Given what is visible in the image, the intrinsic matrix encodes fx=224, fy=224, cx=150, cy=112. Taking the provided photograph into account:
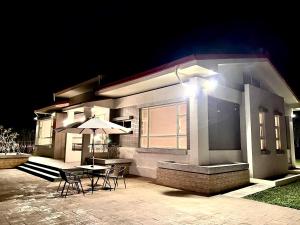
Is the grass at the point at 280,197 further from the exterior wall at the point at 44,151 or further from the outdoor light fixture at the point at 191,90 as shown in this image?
the exterior wall at the point at 44,151

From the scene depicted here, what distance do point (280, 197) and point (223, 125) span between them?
3.23m

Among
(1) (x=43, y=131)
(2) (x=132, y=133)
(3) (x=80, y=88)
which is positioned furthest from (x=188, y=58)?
(1) (x=43, y=131)

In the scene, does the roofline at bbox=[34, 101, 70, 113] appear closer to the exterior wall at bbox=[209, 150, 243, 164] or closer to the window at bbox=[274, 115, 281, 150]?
the exterior wall at bbox=[209, 150, 243, 164]

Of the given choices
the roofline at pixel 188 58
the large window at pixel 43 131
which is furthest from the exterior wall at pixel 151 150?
the large window at pixel 43 131

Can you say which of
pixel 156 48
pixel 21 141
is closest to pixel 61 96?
pixel 21 141

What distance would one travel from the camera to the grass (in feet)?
19.7

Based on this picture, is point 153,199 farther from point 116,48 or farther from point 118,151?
point 116,48

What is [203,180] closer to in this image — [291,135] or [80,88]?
[80,88]

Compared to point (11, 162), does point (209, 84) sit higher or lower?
higher

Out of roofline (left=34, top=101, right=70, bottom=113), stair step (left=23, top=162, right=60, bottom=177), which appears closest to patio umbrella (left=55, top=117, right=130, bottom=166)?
stair step (left=23, top=162, right=60, bottom=177)

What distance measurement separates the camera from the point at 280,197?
6664 millimetres

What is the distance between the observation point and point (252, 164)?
9.13 metres

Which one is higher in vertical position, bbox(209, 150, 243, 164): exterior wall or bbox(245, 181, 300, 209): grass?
bbox(209, 150, 243, 164): exterior wall

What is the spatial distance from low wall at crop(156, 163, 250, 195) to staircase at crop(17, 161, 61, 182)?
443 centimetres
